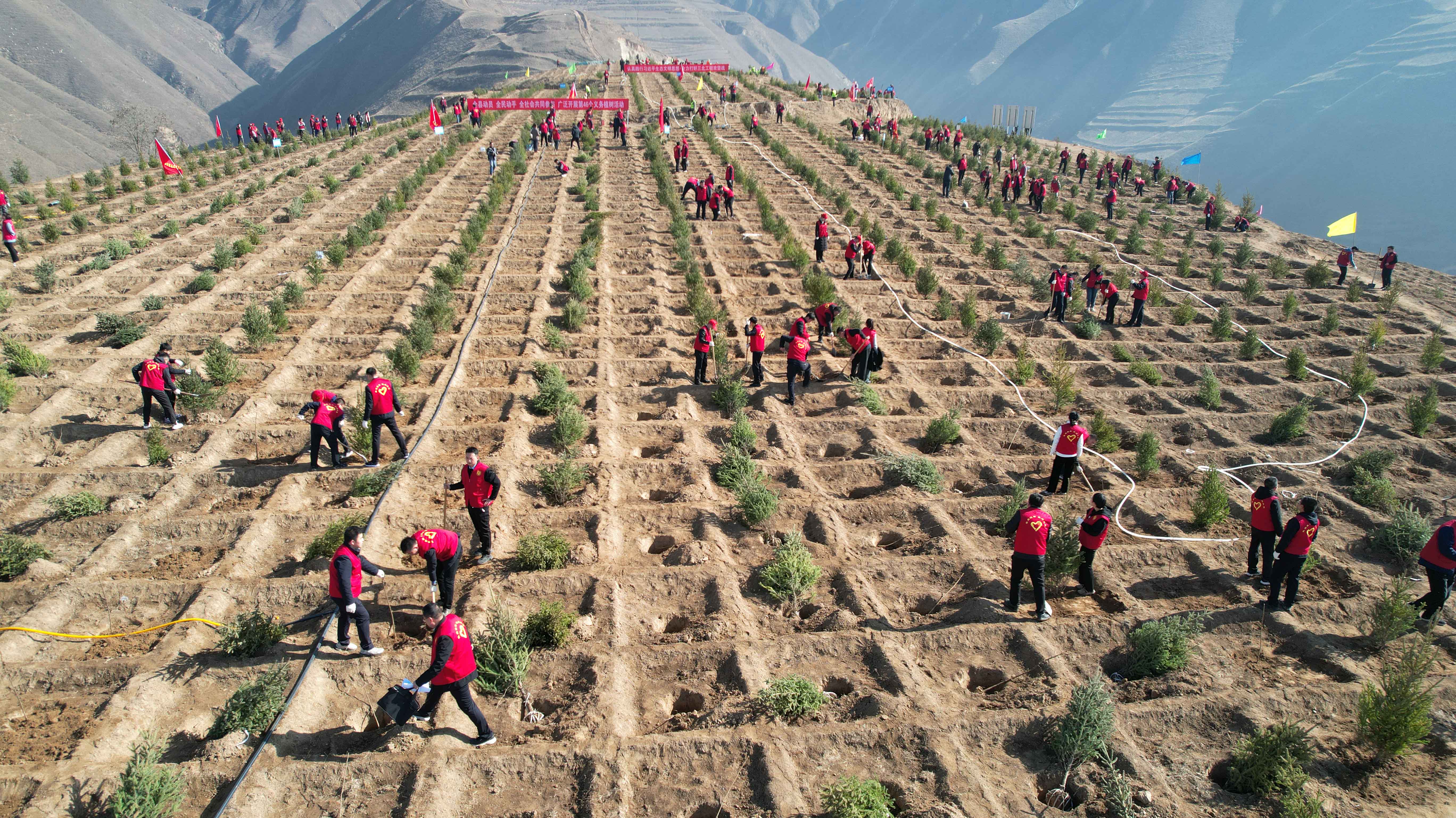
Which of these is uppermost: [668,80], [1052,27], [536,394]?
[1052,27]

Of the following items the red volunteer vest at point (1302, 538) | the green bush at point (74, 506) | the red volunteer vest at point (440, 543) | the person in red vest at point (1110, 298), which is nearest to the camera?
the red volunteer vest at point (440, 543)

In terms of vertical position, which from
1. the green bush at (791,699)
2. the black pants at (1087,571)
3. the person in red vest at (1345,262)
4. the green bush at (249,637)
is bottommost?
the green bush at (249,637)

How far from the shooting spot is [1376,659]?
7.85m

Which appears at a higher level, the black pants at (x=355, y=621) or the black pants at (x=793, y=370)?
the black pants at (x=793, y=370)

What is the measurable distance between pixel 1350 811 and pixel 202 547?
502 inches

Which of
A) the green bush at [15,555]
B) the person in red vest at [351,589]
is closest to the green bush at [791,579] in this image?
the person in red vest at [351,589]

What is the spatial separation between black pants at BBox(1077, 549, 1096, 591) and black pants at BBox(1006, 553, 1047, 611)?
27.5 inches

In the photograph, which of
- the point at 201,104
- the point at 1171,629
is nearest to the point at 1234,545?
the point at 1171,629

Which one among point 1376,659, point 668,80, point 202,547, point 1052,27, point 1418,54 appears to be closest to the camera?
point 1376,659

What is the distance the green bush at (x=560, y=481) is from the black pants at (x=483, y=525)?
46.3 inches

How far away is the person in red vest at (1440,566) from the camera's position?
805 centimetres

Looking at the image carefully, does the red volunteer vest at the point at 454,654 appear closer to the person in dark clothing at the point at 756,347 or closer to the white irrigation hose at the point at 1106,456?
the person in dark clothing at the point at 756,347

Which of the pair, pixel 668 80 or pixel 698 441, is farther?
pixel 668 80

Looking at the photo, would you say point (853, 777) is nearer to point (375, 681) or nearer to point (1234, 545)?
point (375, 681)
